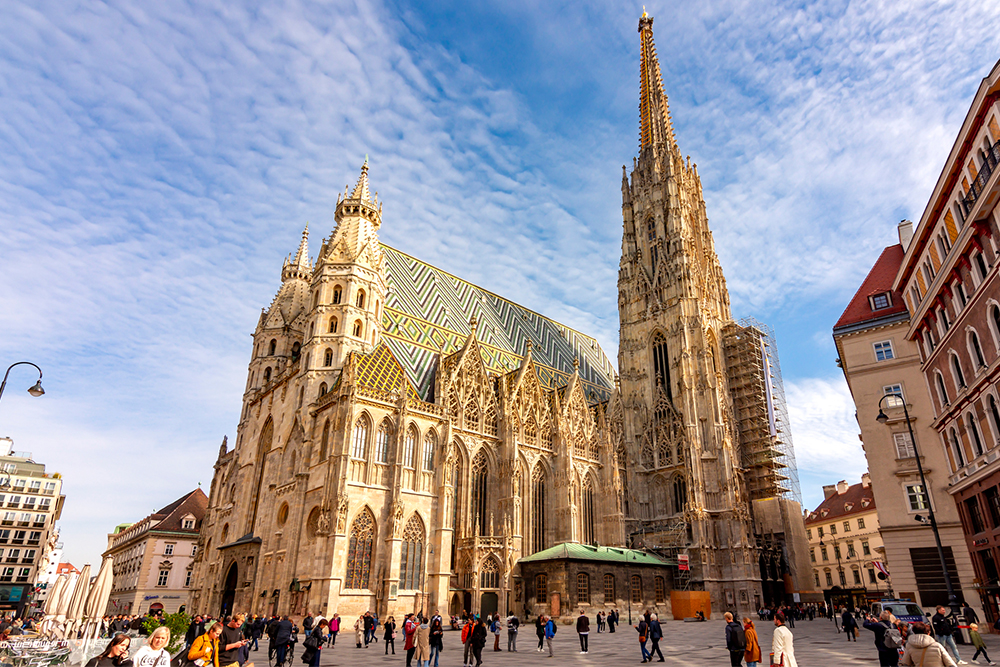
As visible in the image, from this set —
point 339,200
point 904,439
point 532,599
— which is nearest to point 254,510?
point 532,599

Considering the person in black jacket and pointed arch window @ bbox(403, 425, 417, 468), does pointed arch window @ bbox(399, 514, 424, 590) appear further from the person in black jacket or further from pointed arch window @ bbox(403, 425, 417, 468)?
the person in black jacket

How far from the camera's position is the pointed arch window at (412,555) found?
3381cm

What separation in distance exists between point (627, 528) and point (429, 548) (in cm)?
1853

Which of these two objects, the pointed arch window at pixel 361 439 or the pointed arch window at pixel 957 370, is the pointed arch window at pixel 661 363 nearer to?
the pointed arch window at pixel 361 439

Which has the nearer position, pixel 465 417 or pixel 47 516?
pixel 465 417

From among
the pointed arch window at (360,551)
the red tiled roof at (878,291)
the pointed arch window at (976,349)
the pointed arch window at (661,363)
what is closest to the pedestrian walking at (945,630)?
the pointed arch window at (976,349)

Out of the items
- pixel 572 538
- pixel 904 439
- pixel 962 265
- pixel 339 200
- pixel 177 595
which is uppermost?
pixel 339 200

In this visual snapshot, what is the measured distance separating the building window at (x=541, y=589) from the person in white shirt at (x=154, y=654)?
3150 cm

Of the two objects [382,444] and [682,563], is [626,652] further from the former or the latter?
[682,563]

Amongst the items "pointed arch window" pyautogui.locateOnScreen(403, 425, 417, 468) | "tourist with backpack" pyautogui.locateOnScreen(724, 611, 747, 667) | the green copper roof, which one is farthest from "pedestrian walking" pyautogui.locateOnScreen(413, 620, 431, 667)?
the green copper roof

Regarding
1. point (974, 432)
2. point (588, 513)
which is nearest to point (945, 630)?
point (974, 432)

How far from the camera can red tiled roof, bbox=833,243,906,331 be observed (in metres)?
30.9

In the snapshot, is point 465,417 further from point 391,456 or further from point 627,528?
point 627,528

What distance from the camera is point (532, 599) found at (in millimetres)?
36219
